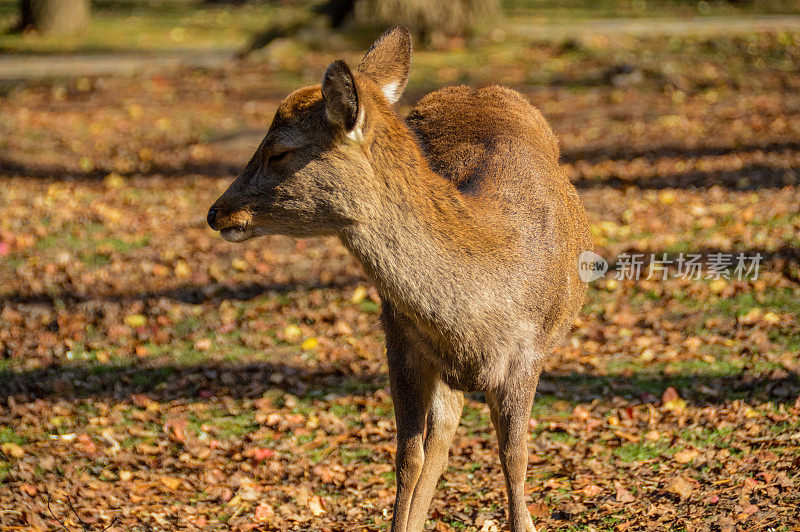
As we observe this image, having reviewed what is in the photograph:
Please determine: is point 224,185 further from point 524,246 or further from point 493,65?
point 524,246

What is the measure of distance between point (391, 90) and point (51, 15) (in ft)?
56.7

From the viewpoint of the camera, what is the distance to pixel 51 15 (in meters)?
19.3

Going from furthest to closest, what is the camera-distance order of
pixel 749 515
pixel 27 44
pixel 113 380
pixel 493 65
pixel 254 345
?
pixel 27 44, pixel 493 65, pixel 254 345, pixel 113 380, pixel 749 515

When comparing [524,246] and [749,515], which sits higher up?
[524,246]

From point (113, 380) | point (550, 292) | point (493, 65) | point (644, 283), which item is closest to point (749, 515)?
point (550, 292)

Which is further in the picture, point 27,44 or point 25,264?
point 27,44

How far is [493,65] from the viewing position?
1466cm

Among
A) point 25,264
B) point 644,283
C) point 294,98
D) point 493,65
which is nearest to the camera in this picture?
point 294,98

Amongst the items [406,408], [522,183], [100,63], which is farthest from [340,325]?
[100,63]

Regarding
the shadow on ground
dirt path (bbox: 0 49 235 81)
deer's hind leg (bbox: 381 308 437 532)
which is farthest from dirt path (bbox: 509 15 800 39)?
deer's hind leg (bbox: 381 308 437 532)

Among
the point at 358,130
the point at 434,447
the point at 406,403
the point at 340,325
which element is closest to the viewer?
the point at 358,130

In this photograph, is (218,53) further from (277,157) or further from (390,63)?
(277,157)

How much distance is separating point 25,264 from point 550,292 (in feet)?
19.5

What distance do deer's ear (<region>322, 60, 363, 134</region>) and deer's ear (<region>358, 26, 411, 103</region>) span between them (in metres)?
0.60
